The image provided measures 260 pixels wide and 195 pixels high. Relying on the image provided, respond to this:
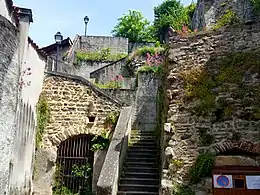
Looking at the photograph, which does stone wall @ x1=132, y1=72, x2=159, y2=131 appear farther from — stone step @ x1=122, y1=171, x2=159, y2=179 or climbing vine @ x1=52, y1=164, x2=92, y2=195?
stone step @ x1=122, y1=171, x2=159, y2=179

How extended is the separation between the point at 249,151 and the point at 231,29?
293 cm

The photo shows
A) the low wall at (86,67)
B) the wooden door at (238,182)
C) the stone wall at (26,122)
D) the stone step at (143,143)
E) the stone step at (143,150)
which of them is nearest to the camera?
the wooden door at (238,182)

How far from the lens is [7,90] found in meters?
7.88

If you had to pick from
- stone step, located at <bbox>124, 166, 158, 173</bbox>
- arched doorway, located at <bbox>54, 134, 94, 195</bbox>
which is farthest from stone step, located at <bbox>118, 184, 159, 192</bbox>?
arched doorway, located at <bbox>54, 134, 94, 195</bbox>

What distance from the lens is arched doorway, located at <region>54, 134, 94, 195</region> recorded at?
11.1 metres

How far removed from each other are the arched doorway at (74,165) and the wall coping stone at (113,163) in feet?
5.79

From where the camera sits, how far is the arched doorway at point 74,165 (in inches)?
436

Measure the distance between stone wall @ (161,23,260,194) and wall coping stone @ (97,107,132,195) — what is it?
1.20 meters

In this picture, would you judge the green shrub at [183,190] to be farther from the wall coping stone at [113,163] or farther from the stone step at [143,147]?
the stone step at [143,147]

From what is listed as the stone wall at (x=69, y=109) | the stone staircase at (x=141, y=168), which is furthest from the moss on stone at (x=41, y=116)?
the stone staircase at (x=141, y=168)

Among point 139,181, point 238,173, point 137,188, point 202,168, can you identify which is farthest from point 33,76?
point 238,173

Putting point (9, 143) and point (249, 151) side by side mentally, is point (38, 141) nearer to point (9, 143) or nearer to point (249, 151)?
point (9, 143)

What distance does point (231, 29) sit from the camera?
8125 mm

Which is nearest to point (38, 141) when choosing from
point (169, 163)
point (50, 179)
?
point (50, 179)
